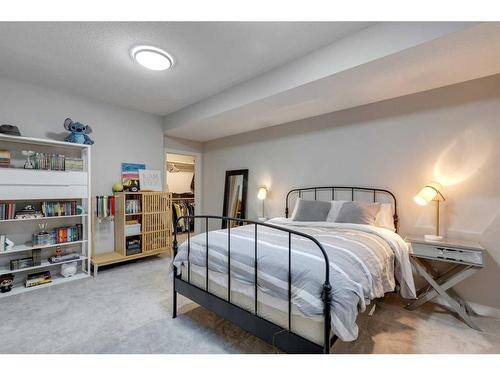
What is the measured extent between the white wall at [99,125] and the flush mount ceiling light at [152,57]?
1649 mm

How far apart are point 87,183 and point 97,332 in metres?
2.03

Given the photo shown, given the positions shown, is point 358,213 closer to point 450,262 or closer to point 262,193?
point 450,262

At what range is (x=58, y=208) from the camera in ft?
9.89

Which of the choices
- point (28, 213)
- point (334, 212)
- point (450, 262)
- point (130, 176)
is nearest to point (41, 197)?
point (28, 213)

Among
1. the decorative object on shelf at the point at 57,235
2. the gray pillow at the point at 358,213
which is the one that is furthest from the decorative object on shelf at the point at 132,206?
the gray pillow at the point at 358,213

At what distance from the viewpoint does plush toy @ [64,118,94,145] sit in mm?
3133

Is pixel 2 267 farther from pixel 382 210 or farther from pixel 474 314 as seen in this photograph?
pixel 474 314

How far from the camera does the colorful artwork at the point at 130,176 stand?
12.5 ft

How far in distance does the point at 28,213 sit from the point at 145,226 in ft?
4.60

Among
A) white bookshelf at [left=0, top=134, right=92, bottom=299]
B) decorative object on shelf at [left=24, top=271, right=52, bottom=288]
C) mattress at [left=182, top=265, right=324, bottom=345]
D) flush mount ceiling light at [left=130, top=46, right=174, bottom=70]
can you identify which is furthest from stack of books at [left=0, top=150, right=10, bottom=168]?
mattress at [left=182, top=265, right=324, bottom=345]

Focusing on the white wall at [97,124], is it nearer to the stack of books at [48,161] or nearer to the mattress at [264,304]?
the stack of books at [48,161]

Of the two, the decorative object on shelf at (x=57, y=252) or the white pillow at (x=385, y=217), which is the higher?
the white pillow at (x=385, y=217)

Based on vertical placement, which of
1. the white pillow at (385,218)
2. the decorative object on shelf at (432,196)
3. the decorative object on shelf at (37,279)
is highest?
the decorative object on shelf at (432,196)
